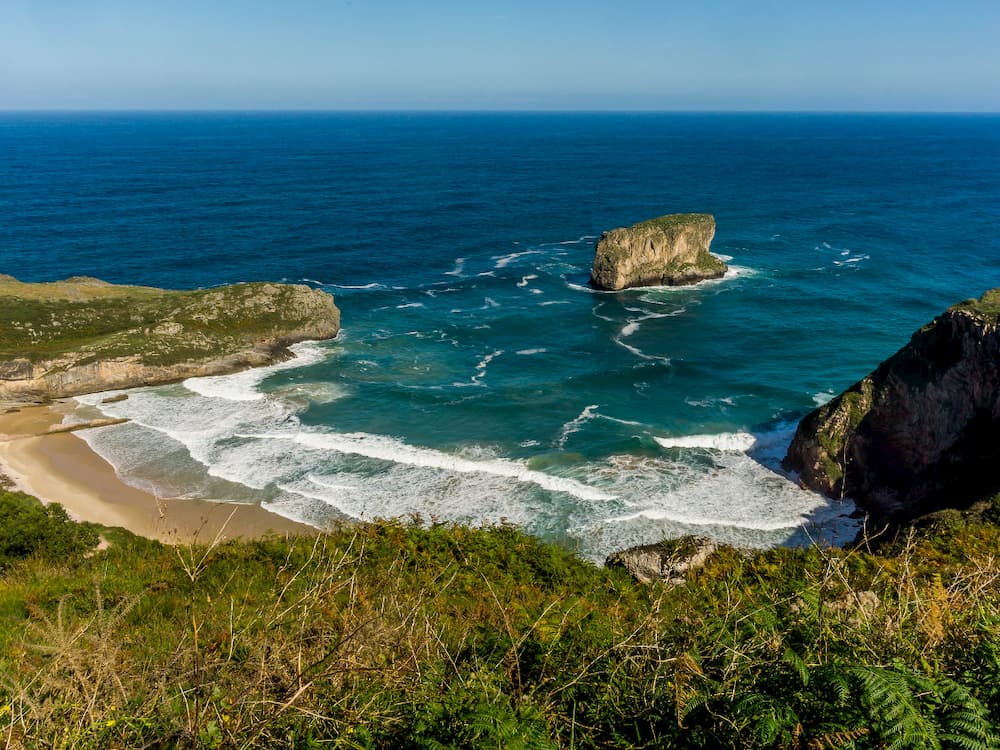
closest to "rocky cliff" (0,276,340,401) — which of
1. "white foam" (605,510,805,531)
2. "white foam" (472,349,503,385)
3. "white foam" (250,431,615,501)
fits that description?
"white foam" (250,431,615,501)

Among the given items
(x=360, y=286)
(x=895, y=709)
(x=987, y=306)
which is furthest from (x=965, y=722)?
(x=360, y=286)

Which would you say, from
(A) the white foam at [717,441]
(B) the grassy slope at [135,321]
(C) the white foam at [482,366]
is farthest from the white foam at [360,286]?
(A) the white foam at [717,441]

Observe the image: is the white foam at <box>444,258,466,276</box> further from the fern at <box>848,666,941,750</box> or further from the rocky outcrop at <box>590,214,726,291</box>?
the fern at <box>848,666,941,750</box>

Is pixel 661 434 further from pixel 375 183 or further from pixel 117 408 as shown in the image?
pixel 375 183

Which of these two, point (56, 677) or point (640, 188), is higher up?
point (640, 188)

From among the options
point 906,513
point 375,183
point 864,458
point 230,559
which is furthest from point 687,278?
point 375,183

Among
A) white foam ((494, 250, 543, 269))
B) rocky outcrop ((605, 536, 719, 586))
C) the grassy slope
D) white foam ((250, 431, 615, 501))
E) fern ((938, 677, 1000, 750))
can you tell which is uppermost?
fern ((938, 677, 1000, 750))
